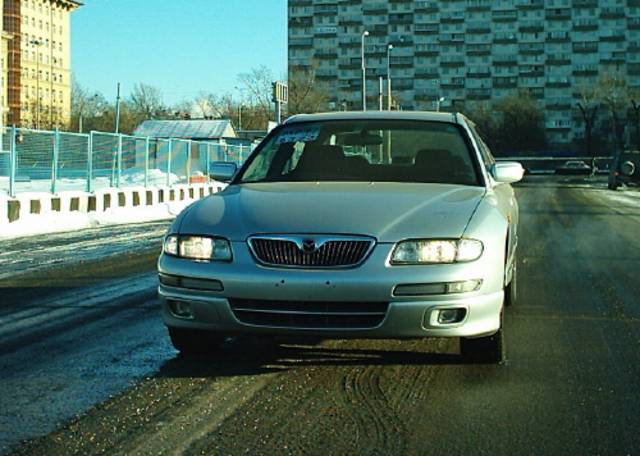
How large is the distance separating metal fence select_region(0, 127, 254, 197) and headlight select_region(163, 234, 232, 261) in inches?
592

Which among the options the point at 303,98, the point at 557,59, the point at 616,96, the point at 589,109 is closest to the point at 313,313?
the point at 303,98

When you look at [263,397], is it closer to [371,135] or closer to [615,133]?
[371,135]

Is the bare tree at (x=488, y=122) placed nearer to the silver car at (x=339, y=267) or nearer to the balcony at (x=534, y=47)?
the balcony at (x=534, y=47)

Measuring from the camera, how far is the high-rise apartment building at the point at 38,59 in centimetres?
10850

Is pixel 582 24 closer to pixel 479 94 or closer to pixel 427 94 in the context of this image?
pixel 479 94

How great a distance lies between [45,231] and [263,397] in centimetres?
1345

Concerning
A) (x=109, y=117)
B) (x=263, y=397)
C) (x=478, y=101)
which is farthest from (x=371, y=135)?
(x=478, y=101)

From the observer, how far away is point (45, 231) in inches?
664

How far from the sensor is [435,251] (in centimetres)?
444

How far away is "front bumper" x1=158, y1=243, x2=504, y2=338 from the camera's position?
431 centimetres

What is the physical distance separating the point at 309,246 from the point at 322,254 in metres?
0.07

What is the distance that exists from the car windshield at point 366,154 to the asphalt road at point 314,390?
3.44ft

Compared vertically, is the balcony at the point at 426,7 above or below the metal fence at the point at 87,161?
above

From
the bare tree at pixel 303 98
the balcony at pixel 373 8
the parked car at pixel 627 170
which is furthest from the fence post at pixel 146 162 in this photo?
the balcony at pixel 373 8
